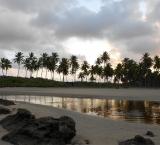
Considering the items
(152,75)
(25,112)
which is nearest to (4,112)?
(25,112)

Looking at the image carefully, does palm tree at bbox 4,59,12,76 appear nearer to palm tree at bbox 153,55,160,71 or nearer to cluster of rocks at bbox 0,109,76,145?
palm tree at bbox 153,55,160,71

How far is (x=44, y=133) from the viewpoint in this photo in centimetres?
853

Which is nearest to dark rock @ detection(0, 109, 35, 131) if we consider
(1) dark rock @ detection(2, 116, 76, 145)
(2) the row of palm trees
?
(1) dark rock @ detection(2, 116, 76, 145)

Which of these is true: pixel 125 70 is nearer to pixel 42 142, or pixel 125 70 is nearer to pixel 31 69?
pixel 31 69

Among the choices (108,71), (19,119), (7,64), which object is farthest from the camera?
(108,71)

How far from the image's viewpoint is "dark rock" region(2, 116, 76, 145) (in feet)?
27.5

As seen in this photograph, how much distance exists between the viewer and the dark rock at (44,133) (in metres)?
8.37

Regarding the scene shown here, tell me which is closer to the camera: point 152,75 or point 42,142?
point 42,142

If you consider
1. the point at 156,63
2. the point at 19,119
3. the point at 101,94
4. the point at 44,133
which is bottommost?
the point at 44,133

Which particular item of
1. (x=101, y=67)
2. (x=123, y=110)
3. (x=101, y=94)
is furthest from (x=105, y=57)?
(x=123, y=110)

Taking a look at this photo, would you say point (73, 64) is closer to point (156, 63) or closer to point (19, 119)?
point (156, 63)

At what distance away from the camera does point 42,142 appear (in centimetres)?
829

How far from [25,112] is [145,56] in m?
114

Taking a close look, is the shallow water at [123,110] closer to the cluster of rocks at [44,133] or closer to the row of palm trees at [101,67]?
the cluster of rocks at [44,133]
